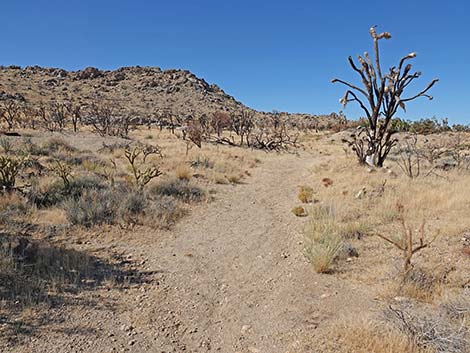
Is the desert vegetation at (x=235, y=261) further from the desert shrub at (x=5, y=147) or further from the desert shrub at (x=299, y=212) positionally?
the desert shrub at (x=5, y=147)

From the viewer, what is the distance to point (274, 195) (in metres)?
10.3

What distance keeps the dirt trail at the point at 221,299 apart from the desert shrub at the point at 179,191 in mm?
1993

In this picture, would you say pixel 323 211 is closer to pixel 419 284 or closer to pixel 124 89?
pixel 419 284

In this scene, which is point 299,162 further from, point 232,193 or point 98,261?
point 98,261

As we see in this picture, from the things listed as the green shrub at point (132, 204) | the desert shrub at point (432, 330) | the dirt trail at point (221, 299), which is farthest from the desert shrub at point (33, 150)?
the desert shrub at point (432, 330)

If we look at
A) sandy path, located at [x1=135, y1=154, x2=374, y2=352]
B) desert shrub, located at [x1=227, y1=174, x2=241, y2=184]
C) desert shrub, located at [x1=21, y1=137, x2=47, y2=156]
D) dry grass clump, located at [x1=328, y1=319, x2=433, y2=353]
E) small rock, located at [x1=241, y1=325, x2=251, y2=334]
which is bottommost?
small rock, located at [x1=241, y1=325, x2=251, y2=334]

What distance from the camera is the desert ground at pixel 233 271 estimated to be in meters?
3.44

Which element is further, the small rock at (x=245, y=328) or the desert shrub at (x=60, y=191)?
the desert shrub at (x=60, y=191)

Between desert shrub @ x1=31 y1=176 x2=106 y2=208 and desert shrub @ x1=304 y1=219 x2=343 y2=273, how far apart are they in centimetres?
546

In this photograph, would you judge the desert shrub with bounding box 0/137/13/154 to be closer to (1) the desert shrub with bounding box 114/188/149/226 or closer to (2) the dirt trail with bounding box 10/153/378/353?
(1) the desert shrub with bounding box 114/188/149/226

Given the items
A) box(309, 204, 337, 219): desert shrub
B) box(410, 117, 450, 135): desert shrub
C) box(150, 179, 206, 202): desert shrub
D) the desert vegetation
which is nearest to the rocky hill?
box(410, 117, 450, 135): desert shrub

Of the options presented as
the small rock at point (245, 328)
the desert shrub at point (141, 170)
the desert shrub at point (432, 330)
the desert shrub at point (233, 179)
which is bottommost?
the small rock at point (245, 328)

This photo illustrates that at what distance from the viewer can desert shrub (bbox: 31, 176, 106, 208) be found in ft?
25.0

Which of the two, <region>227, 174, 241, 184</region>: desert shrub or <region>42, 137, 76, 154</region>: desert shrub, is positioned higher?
<region>42, 137, 76, 154</region>: desert shrub
